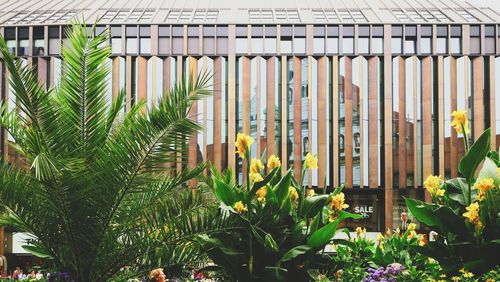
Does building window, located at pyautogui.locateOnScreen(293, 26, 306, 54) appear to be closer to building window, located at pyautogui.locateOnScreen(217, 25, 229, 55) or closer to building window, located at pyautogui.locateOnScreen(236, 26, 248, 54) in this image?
building window, located at pyautogui.locateOnScreen(236, 26, 248, 54)

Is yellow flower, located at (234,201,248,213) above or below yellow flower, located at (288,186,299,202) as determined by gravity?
below

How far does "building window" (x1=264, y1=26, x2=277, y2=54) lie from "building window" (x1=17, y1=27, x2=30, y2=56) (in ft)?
33.9

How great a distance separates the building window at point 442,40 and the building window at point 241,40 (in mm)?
8253

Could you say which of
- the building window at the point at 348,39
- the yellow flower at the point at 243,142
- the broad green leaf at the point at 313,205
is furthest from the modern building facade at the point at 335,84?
the yellow flower at the point at 243,142

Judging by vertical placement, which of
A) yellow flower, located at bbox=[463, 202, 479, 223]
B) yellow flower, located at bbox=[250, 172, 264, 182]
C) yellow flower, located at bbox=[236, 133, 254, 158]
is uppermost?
yellow flower, located at bbox=[236, 133, 254, 158]

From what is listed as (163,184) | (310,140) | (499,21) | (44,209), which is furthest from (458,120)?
(499,21)

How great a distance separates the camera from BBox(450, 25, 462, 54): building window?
3300cm

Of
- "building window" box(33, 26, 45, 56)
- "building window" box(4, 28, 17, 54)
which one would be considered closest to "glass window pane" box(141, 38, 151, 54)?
"building window" box(33, 26, 45, 56)

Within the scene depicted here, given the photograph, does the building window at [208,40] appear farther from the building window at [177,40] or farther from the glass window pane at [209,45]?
the building window at [177,40]

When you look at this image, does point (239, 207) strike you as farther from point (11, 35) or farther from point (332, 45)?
point (11, 35)

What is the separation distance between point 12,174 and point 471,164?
167 inches

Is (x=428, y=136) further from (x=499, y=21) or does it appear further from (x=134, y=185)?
(x=134, y=185)

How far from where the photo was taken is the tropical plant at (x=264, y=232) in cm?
708

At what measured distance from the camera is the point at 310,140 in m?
32.8
